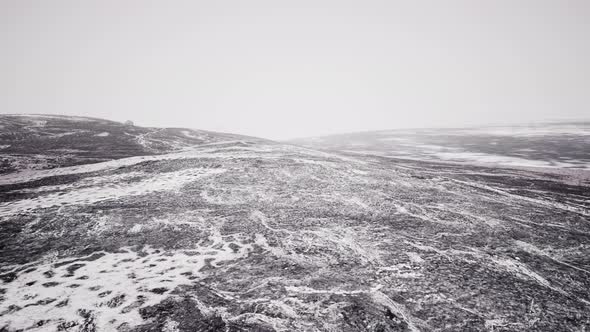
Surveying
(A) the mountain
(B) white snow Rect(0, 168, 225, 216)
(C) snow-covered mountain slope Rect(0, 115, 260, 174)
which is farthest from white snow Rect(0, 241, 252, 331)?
(C) snow-covered mountain slope Rect(0, 115, 260, 174)

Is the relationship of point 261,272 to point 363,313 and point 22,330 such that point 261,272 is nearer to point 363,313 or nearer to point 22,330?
point 363,313

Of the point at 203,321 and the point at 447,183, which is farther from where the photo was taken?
the point at 447,183

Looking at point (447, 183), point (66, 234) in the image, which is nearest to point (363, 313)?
point (66, 234)

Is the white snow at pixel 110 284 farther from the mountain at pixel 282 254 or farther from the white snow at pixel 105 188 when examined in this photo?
the white snow at pixel 105 188

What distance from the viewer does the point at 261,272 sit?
28.4 ft

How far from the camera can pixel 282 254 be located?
9.73 meters

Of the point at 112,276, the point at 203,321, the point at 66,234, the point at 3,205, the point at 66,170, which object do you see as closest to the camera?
the point at 203,321

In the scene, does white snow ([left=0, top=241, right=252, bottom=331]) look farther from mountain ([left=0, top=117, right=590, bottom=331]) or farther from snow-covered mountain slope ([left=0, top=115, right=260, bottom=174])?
snow-covered mountain slope ([left=0, top=115, right=260, bottom=174])

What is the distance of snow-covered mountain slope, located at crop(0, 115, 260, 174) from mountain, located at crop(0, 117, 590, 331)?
284 centimetres

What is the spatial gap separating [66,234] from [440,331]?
12372mm

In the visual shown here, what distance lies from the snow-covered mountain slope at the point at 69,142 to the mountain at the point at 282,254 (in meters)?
2.84

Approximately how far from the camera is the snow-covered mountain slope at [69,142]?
20.2m

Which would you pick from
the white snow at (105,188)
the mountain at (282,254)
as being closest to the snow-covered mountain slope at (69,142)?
the mountain at (282,254)

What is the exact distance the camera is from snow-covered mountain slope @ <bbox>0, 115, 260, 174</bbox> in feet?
66.4
